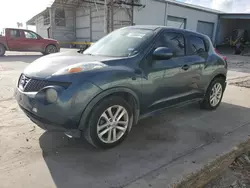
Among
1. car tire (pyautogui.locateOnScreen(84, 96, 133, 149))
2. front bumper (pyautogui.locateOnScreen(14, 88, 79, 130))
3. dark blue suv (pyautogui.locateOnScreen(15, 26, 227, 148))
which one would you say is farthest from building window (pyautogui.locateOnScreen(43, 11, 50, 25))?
car tire (pyautogui.locateOnScreen(84, 96, 133, 149))

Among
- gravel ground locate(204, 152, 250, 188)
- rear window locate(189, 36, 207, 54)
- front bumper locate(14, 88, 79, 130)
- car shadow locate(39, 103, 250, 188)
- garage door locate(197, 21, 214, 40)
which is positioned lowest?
gravel ground locate(204, 152, 250, 188)

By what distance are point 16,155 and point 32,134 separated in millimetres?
588

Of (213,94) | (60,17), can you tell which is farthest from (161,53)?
(60,17)

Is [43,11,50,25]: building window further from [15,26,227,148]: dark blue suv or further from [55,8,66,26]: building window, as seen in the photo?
[15,26,227,148]: dark blue suv

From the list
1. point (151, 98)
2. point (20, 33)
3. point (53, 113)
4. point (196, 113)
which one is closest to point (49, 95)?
point (53, 113)

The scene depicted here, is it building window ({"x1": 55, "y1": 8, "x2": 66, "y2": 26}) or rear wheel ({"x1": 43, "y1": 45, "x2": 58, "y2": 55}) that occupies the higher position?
building window ({"x1": 55, "y1": 8, "x2": 66, "y2": 26})

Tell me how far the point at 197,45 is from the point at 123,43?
5.27 ft

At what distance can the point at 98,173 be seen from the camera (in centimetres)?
252

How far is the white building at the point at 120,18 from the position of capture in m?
20.0

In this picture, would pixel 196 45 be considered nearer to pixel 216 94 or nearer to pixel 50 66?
pixel 216 94

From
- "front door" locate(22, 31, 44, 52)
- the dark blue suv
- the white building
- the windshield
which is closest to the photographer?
the dark blue suv

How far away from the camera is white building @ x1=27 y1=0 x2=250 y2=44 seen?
20016mm

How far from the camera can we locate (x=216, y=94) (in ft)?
16.0

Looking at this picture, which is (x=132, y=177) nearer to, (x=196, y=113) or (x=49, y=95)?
(x=49, y=95)
